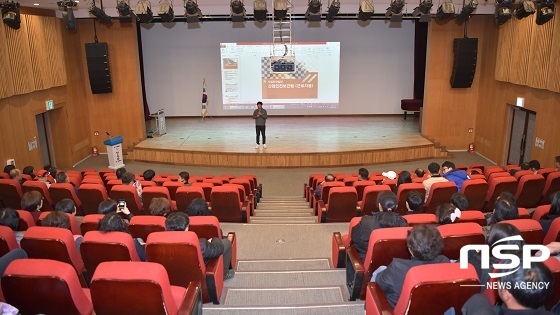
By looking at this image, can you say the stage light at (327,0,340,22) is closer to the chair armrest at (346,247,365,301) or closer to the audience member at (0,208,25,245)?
the chair armrest at (346,247,365,301)

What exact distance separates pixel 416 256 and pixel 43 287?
2.33 m

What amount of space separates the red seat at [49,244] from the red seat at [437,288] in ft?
8.44

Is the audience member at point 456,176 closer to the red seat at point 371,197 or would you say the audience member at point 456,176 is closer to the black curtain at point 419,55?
the red seat at point 371,197

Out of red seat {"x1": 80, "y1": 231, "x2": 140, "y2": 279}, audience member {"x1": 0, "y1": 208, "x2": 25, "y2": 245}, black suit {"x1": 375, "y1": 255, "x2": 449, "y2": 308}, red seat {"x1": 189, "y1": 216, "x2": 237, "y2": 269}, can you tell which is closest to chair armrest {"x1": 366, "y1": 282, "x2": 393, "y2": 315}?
black suit {"x1": 375, "y1": 255, "x2": 449, "y2": 308}

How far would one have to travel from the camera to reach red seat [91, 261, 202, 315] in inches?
98.4

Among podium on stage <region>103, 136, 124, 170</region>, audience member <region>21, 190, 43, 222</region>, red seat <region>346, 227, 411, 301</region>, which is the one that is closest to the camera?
red seat <region>346, 227, 411, 301</region>

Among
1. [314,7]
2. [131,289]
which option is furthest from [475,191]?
[314,7]

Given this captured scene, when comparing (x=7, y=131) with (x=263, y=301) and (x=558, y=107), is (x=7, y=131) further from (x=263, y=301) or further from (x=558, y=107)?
(x=558, y=107)

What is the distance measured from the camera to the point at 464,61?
1216 cm

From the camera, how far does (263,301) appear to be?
3.61m

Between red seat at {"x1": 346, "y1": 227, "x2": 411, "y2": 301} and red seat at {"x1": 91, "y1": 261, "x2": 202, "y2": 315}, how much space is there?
1.51 metres

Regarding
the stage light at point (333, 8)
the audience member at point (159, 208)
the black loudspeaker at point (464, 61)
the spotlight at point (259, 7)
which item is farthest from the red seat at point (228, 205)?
the black loudspeaker at point (464, 61)

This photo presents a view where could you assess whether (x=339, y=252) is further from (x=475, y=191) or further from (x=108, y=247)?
(x=475, y=191)

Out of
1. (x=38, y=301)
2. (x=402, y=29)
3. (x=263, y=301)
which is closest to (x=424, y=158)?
(x=402, y=29)
